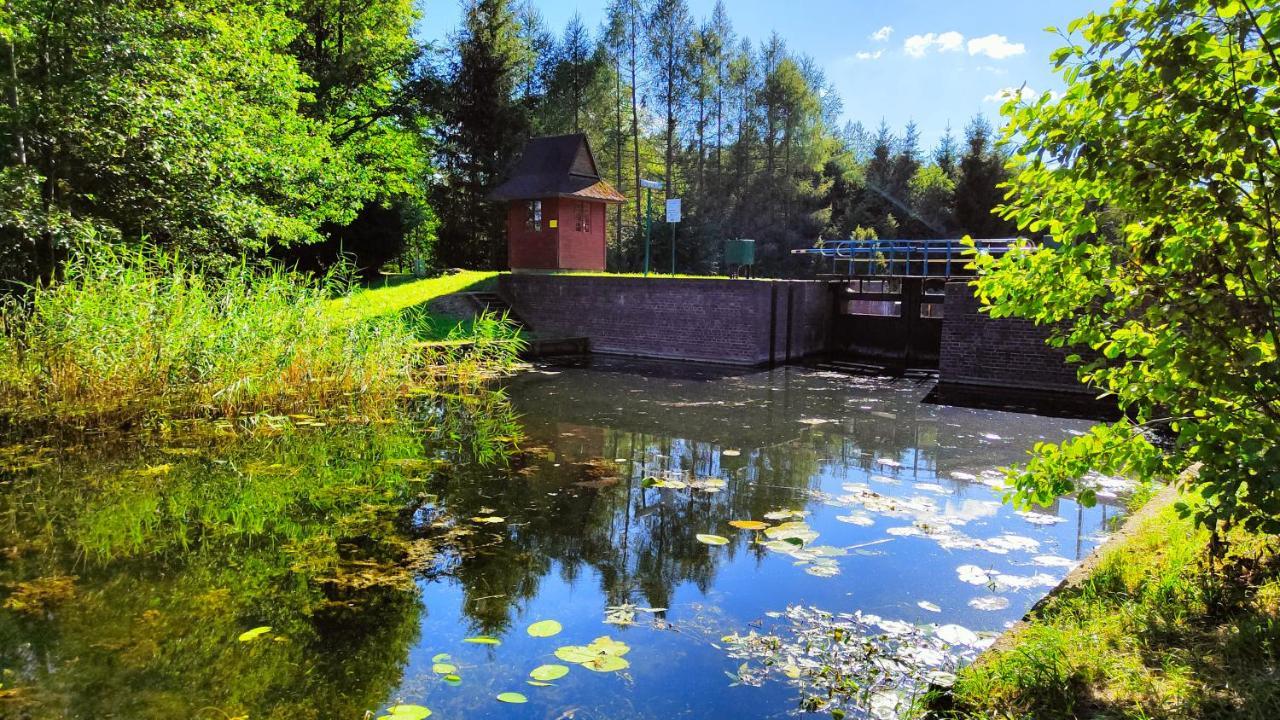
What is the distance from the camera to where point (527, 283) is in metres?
18.5

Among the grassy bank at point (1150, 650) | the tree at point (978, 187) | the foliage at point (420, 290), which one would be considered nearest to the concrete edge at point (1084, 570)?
the grassy bank at point (1150, 650)

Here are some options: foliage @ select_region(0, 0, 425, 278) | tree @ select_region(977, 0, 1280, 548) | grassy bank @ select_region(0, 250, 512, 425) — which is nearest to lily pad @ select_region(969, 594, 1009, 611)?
tree @ select_region(977, 0, 1280, 548)

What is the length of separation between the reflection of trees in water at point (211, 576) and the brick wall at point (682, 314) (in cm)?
933

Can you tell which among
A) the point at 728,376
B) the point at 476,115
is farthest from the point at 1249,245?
the point at 476,115

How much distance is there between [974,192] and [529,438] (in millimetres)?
27853

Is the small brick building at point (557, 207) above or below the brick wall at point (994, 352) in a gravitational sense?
above

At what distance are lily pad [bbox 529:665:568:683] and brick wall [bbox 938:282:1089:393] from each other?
439 inches

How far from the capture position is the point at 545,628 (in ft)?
11.9

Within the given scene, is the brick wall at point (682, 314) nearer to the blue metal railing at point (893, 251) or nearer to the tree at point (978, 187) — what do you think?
the blue metal railing at point (893, 251)

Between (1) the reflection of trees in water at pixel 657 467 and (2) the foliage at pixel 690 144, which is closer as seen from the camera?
(1) the reflection of trees in water at pixel 657 467

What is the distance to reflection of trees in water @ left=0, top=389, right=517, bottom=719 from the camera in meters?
3.02

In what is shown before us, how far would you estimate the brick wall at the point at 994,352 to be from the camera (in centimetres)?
1288

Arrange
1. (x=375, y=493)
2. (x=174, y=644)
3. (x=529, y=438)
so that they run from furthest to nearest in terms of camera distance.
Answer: (x=529, y=438), (x=375, y=493), (x=174, y=644)

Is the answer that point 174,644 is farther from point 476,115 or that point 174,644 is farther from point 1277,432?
point 476,115
